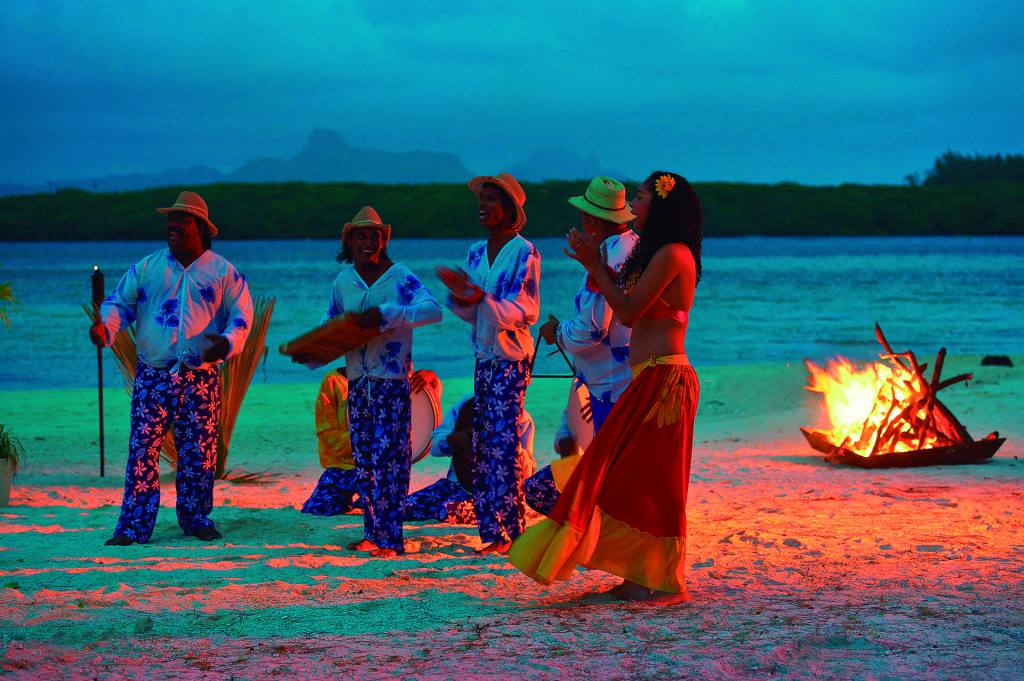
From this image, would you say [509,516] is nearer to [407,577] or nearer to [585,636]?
[407,577]

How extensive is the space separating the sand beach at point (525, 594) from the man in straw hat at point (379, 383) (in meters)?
0.25

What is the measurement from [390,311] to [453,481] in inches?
68.1

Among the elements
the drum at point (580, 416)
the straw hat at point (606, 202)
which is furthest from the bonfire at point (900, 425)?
the straw hat at point (606, 202)

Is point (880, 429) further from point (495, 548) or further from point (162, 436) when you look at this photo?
point (162, 436)

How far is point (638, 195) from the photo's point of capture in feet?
16.3

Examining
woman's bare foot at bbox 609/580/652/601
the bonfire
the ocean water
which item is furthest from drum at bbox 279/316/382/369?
the ocean water

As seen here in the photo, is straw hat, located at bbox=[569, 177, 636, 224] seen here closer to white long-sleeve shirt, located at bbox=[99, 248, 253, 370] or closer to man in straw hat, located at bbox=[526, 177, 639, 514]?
man in straw hat, located at bbox=[526, 177, 639, 514]

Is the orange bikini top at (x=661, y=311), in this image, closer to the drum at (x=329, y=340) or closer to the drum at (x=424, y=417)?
the drum at (x=329, y=340)

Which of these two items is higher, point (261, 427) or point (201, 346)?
point (201, 346)

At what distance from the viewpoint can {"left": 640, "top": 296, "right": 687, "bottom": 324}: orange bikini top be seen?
16.1 feet

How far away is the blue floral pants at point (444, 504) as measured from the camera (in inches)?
279

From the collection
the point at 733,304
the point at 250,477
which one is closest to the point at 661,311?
the point at 250,477

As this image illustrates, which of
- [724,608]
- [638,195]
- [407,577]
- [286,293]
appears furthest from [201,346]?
[286,293]

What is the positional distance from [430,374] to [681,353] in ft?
7.92
